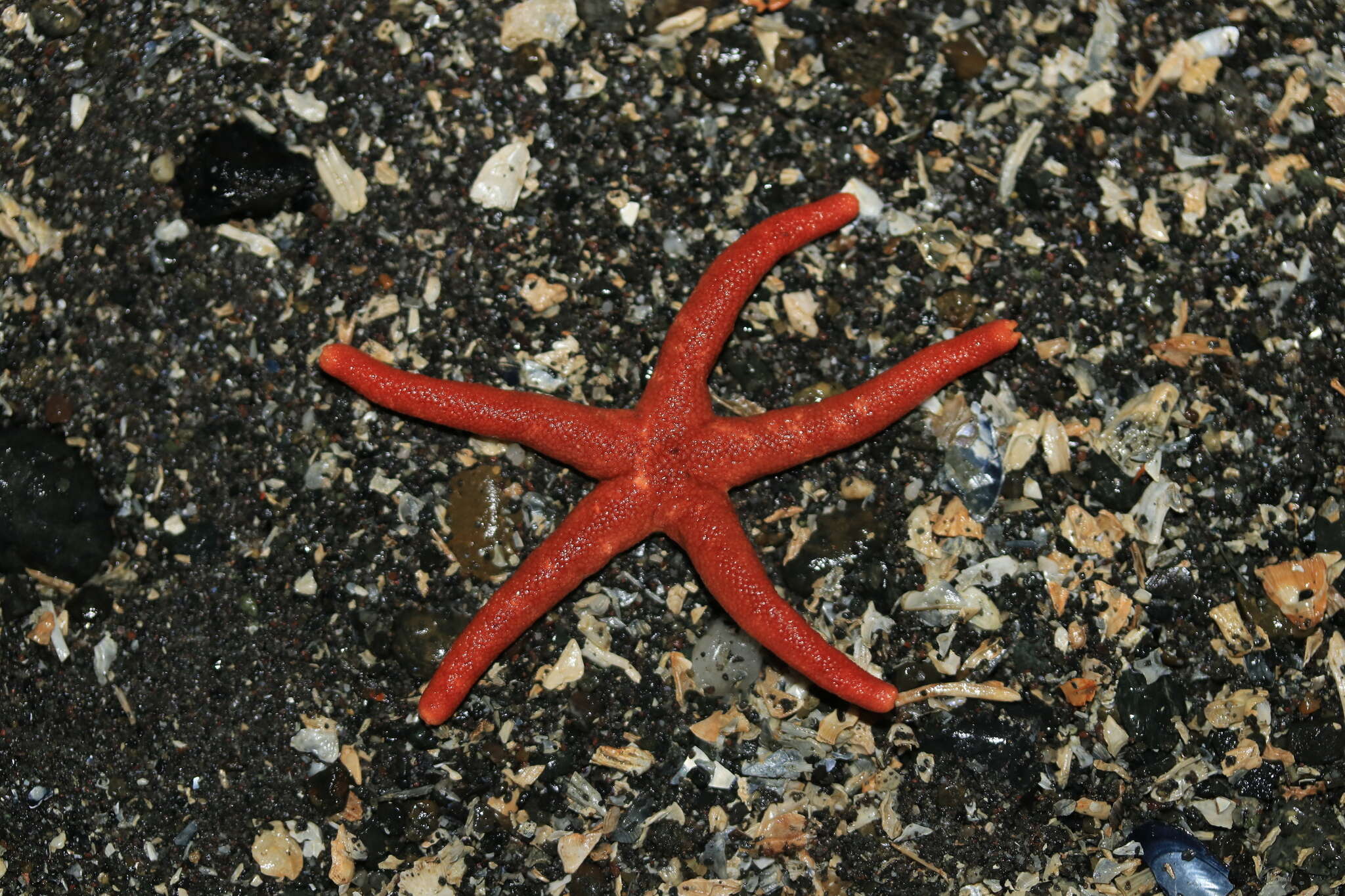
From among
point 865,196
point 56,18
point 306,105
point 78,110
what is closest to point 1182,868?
point 865,196

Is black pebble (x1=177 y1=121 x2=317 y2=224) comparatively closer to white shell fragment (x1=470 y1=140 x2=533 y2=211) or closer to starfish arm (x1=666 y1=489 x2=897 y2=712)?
white shell fragment (x1=470 y1=140 x2=533 y2=211)

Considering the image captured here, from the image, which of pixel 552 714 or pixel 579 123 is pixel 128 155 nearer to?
pixel 579 123

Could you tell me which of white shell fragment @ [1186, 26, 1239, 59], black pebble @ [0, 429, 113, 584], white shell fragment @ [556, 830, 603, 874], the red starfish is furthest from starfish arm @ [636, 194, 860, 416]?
black pebble @ [0, 429, 113, 584]

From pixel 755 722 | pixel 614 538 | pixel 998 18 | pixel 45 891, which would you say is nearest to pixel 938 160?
pixel 998 18

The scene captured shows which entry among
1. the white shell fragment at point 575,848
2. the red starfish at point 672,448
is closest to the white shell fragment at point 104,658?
the red starfish at point 672,448

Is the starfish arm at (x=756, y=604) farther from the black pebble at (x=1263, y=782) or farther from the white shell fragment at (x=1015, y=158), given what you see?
the white shell fragment at (x=1015, y=158)

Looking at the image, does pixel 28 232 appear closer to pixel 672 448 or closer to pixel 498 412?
pixel 498 412
